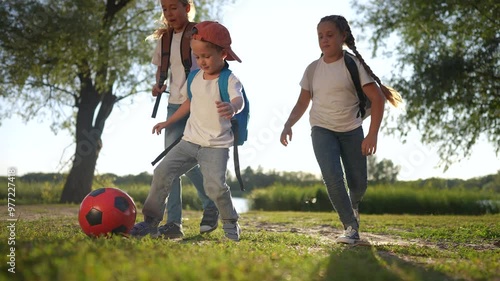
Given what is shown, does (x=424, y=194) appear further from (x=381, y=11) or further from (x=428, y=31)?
(x=381, y=11)

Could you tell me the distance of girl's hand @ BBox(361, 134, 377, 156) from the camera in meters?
5.77

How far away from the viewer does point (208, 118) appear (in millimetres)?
5605

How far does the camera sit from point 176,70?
6.57 m

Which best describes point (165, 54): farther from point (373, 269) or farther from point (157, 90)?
point (373, 269)

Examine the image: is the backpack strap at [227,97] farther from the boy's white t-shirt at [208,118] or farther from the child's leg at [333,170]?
the child's leg at [333,170]

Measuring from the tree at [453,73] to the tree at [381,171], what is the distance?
3137mm

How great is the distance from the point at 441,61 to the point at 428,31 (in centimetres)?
145

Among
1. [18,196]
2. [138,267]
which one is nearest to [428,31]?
[18,196]

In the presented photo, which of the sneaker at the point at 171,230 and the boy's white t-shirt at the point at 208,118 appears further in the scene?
the sneaker at the point at 171,230

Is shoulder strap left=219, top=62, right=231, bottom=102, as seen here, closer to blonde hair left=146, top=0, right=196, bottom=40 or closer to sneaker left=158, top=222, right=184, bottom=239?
blonde hair left=146, top=0, right=196, bottom=40

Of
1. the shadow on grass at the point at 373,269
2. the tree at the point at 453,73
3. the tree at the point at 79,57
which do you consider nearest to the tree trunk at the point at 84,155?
the tree at the point at 79,57

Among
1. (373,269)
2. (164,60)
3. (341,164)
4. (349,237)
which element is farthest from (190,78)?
(373,269)

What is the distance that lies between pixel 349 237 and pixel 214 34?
2483mm

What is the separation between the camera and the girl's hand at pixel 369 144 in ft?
18.9
